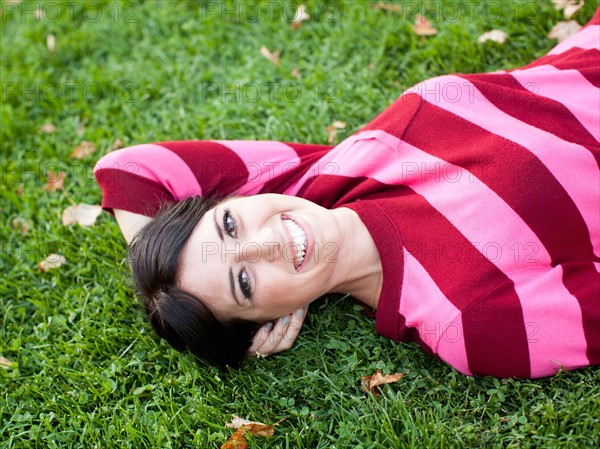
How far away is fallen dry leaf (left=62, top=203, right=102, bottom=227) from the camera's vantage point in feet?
12.2

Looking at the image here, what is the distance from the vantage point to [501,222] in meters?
2.61

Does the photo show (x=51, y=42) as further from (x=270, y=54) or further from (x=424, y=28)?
(x=424, y=28)

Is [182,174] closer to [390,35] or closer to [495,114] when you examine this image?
[495,114]

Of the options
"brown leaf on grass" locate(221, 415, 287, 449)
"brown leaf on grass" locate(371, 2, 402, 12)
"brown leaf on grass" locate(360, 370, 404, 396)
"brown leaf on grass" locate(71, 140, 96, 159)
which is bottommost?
"brown leaf on grass" locate(221, 415, 287, 449)

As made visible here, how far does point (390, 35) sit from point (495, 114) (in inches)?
59.7

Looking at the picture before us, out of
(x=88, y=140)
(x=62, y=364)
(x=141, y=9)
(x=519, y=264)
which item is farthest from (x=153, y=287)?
(x=141, y=9)

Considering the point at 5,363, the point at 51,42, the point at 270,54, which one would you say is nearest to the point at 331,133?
the point at 270,54

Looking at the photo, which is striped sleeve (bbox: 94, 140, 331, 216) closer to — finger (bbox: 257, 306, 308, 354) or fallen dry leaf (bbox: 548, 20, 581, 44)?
finger (bbox: 257, 306, 308, 354)

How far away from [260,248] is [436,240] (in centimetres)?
73

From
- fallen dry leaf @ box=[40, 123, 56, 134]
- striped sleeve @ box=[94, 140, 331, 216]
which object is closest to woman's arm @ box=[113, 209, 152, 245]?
striped sleeve @ box=[94, 140, 331, 216]

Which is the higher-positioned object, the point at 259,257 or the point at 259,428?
the point at 259,257

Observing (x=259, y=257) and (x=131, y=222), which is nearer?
(x=259, y=257)

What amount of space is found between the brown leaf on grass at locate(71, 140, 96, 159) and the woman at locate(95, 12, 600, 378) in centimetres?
140

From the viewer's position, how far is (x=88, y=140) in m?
4.18
